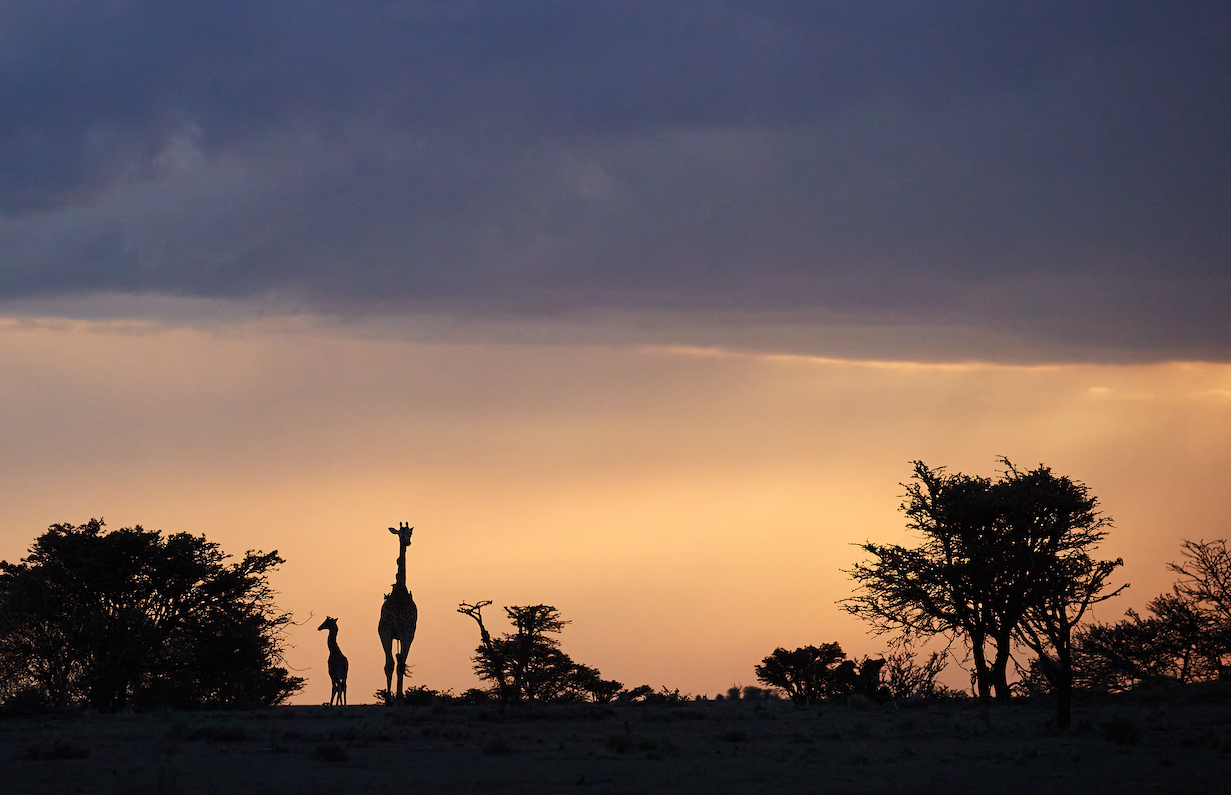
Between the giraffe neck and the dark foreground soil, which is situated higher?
the giraffe neck

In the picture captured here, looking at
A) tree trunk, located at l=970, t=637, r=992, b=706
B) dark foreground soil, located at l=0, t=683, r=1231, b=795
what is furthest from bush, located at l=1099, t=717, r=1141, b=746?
tree trunk, located at l=970, t=637, r=992, b=706

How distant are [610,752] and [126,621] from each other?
2602 cm

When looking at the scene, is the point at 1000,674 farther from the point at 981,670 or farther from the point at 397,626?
the point at 397,626

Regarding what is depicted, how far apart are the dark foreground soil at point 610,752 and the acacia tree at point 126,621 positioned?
34.5 feet

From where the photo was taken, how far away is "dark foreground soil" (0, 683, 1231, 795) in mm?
18844

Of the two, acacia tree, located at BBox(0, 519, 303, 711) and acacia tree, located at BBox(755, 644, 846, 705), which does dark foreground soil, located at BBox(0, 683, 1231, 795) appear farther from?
acacia tree, located at BBox(755, 644, 846, 705)

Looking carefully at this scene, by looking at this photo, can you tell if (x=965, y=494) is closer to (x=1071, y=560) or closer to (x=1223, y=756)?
(x=1071, y=560)

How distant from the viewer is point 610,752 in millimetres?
23422

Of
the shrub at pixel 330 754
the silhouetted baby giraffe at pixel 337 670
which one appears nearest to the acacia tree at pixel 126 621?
the silhouetted baby giraffe at pixel 337 670

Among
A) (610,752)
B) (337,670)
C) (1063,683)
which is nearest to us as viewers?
(610,752)

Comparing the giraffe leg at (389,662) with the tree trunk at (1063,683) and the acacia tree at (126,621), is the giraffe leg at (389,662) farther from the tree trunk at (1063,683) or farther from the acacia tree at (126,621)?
the tree trunk at (1063,683)

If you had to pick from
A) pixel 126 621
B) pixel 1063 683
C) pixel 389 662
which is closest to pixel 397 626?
pixel 389 662

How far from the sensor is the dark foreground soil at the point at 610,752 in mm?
18844

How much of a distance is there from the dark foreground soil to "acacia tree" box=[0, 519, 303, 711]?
34.5ft
